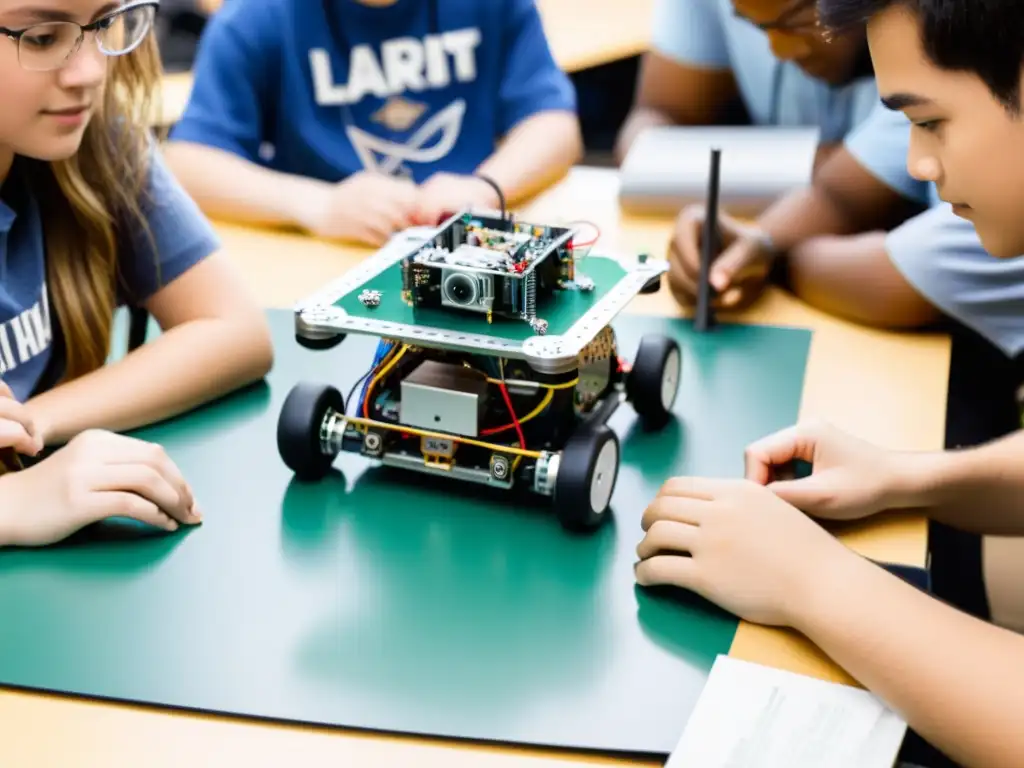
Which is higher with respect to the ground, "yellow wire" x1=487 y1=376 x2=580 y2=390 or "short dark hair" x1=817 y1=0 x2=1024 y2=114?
"short dark hair" x1=817 y1=0 x2=1024 y2=114

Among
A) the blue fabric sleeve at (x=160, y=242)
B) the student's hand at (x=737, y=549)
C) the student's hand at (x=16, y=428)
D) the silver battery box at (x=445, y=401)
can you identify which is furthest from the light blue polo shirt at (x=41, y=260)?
the student's hand at (x=737, y=549)

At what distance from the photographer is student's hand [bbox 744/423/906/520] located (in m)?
0.91

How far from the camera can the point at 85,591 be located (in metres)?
0.83

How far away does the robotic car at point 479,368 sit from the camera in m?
0.90

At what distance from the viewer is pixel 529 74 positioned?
1830mm

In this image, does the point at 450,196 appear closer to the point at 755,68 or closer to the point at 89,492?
the point at 755,68

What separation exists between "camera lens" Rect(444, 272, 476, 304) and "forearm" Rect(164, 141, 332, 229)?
0.69 metres

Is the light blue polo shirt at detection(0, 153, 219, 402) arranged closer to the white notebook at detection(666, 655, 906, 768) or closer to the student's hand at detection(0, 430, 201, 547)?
the student's hand at detection(0, 430, 201, 547)

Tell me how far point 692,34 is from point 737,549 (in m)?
1.36

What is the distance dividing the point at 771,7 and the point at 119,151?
2.78ft

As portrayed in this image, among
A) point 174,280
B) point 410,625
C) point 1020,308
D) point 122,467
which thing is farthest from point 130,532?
point 1020,308

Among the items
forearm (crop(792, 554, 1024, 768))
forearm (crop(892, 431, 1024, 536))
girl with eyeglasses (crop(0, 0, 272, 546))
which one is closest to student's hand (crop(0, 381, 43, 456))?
girl with eyeglasses (crop(0, 0, 272, 546))

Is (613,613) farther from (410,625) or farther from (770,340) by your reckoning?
(770,340)

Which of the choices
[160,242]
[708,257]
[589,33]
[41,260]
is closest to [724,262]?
[708,257]
